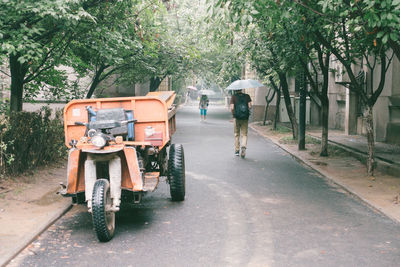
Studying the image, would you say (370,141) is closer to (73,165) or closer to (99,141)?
(99,141)

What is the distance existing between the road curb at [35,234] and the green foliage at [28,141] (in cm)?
159

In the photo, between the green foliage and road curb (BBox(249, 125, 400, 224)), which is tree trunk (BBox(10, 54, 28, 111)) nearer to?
the green foliage

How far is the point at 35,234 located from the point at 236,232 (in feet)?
8.41

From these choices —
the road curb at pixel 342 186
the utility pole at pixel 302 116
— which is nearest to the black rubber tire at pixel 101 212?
the road curb at pixel 342 186

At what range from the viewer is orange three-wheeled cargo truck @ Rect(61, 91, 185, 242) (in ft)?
19.2

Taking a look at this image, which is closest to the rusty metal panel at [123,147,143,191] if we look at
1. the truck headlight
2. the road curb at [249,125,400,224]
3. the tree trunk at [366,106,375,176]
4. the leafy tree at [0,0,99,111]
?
the truck headlight

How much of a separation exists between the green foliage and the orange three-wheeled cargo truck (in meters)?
1.98

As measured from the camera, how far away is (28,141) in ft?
30.1

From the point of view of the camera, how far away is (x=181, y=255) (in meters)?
5.19

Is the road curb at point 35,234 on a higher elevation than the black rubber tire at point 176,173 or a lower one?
lower

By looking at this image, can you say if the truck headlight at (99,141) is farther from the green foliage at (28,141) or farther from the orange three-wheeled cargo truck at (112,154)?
the green foliage at (28,141)

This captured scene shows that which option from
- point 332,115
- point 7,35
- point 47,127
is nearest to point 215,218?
point 7,35

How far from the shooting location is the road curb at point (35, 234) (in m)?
5.02

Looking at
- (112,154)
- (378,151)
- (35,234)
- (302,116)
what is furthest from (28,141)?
(378,151)
